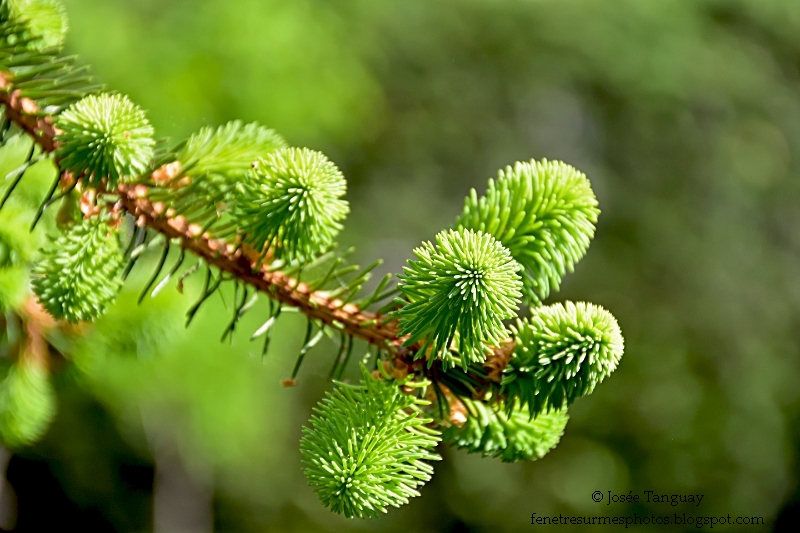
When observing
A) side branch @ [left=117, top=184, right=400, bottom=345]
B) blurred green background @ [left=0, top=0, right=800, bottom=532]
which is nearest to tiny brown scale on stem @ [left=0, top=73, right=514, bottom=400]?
side branch @ [left=117, top=184, right=400, bottom=345]

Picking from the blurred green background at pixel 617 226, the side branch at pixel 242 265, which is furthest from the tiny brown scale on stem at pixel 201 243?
the blurred green background at pixel 617 226

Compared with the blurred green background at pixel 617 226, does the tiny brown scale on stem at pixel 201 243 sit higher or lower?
lower

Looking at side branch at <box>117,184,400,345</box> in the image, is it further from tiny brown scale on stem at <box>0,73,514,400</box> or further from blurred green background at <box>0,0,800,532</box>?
blurred green background at <box>0,0,800,532</box>

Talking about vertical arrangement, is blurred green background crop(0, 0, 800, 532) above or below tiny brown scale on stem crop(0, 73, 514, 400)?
above

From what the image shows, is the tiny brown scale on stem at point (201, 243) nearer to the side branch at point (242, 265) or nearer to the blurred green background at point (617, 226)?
the side branch at point (242, 265)

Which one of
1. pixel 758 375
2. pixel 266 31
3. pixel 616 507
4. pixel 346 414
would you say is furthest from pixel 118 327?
pixel 758 375

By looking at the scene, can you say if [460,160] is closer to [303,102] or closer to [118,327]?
[303,102]

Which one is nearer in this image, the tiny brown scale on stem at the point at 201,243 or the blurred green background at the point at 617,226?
the tiny brown scale on stem at the point at 201,243

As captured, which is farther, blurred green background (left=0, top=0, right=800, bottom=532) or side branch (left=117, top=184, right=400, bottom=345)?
blurred green background (left=0, top=0, right=800, bottom=532)

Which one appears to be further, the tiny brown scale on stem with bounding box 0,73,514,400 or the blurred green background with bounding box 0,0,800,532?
the blurred green background with bounding box 0,0,800,532

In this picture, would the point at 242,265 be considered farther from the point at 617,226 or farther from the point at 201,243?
the point at 617,226

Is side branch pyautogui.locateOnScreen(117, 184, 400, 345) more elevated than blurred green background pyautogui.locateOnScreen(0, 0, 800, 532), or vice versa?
blurred green background pyautogui.locateOnScreen(0, 0, 800, 532)
